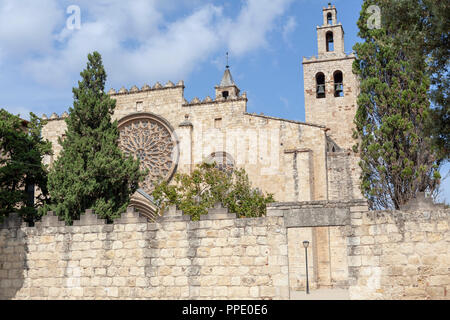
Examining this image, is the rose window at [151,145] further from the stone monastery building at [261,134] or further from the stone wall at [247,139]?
the stone wall at [247,139]

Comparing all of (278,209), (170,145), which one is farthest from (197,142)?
(278,209)

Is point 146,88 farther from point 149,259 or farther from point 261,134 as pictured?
point 149,259

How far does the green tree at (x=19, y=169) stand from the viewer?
14.7 metres

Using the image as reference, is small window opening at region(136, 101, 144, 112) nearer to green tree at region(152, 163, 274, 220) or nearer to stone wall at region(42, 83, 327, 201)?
stone wall at region(42, 83, 327, 201)

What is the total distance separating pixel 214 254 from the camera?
36.3 ft

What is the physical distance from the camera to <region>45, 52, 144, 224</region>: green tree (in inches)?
607

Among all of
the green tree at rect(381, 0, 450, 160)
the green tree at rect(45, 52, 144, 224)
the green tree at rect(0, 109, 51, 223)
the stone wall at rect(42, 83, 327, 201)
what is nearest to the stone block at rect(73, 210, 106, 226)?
the green tree at rect(45, 52, 144, 224)

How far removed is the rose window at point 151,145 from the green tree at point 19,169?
9.75 m

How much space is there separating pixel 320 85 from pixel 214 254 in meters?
19.3

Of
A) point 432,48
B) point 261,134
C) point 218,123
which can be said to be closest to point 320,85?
point 261,134

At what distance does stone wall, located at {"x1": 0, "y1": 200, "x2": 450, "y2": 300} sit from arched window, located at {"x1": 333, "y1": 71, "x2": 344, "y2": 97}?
18394 millimetres
